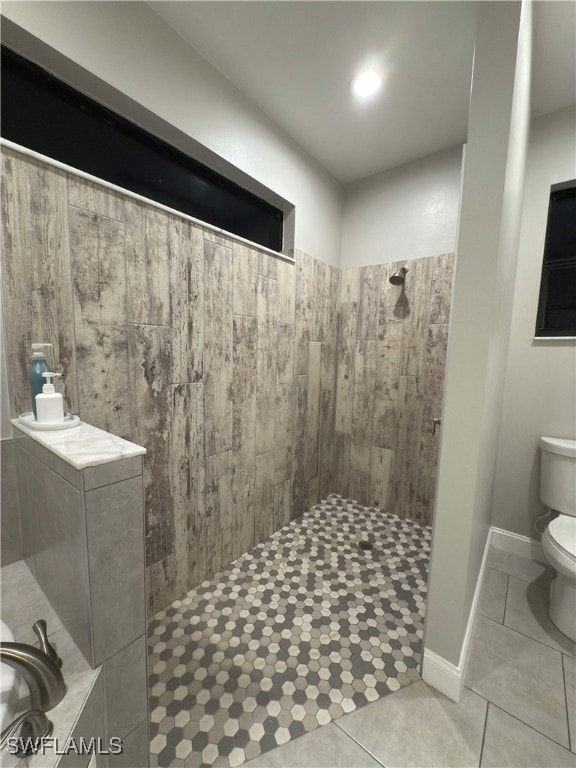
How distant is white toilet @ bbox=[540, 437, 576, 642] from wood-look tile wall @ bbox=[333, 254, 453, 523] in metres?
0.65

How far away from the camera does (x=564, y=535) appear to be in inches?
59.2

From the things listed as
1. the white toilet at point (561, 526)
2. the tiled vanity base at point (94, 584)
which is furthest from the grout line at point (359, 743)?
the white toilet at point (561, 526)

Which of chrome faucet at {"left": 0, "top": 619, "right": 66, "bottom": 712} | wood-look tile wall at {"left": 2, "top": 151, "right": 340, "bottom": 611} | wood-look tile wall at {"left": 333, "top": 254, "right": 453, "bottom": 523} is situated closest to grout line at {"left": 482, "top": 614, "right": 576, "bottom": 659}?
wood-look tile wall at {"left": 333, "top": 254, "right": 453, "bottom": 523}

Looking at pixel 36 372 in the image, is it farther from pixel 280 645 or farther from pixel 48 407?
pixel 280 645

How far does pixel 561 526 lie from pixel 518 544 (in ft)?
2.12

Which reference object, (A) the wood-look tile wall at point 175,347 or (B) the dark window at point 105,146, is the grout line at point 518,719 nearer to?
(A) the wood-look tile wall at point 175,347

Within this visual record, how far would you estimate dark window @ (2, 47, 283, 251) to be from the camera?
1.15 meters

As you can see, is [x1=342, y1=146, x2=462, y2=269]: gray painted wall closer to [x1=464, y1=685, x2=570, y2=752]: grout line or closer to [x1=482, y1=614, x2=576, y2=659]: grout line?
[x1=482, y1=614, x2=576, y2=659]: grout line

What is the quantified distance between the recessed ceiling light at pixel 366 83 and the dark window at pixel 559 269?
3.98 ft

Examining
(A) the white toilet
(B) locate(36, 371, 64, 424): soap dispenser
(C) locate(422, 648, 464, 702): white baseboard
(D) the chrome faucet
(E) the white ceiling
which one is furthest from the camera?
(A) the white toilet

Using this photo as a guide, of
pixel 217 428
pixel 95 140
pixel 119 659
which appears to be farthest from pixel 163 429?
pixel 95 140

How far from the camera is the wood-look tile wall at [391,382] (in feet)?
7.45

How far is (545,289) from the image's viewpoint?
198cm

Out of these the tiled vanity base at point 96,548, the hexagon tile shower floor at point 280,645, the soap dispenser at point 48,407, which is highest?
the soap dispenser at point 48,407
